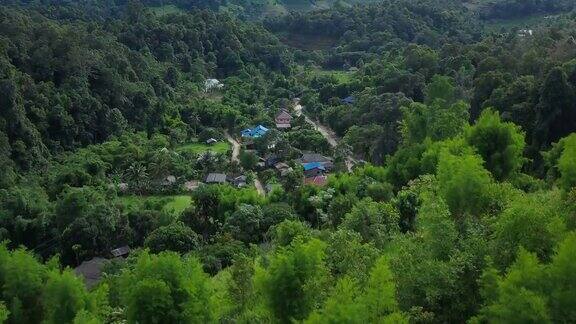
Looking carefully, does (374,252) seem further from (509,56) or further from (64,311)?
(509,56)

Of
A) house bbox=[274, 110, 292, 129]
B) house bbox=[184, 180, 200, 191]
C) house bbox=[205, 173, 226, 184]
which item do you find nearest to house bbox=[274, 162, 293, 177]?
house bbox=[205, 173, 226, 184]

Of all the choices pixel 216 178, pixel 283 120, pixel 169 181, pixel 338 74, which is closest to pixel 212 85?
pixel 283 120

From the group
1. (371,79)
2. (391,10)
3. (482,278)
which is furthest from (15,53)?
(391,10)

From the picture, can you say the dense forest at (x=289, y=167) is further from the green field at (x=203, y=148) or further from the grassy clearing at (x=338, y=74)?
the grassy clearing at (x=338, y=74)

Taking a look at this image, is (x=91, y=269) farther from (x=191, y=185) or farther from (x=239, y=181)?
(x=239, y=181)

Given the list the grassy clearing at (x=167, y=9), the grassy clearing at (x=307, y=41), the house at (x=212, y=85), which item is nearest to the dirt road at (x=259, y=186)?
the house at (x=212, y=85)

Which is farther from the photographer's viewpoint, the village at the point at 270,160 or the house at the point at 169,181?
the village at the point at 270,160
